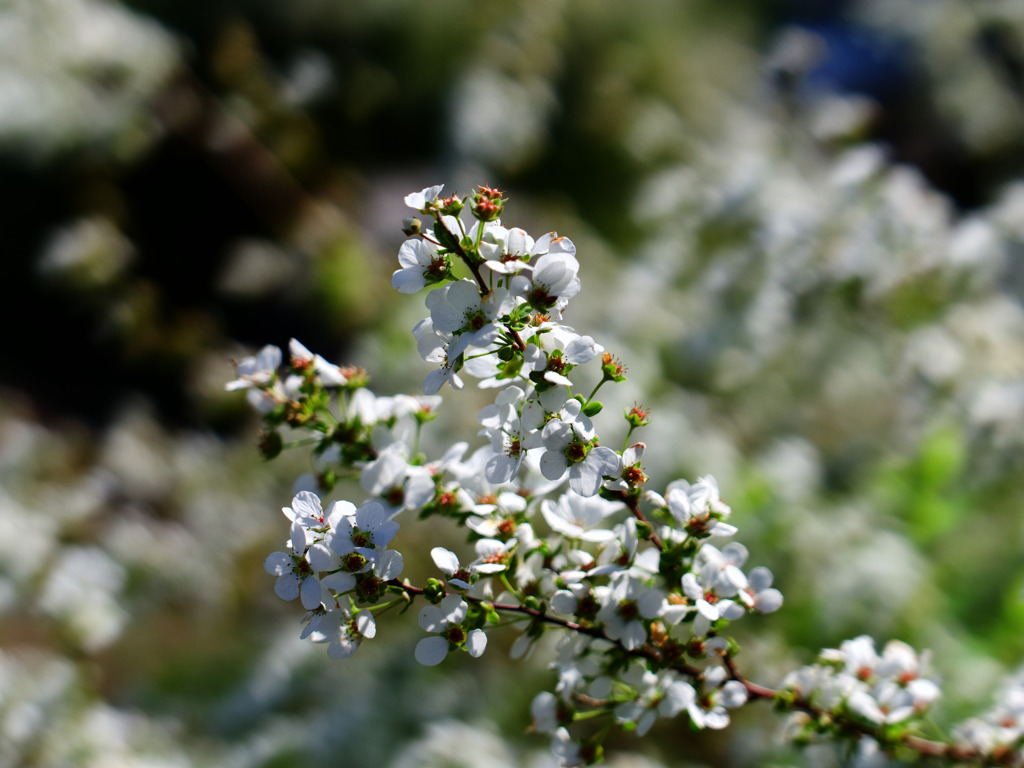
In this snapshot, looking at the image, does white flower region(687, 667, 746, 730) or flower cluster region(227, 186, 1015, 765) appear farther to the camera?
white flower region(687, 667, 746, 730)

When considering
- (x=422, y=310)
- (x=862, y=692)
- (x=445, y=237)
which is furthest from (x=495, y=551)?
(x=422, y=310)

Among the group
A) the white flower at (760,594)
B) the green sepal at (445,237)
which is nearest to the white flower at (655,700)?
the white flower at (760,594)

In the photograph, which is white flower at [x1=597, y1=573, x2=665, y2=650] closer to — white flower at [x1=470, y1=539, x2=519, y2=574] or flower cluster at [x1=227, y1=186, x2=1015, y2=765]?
flower cluster at [x1=227, y1=186, x2=1015, y2=765]

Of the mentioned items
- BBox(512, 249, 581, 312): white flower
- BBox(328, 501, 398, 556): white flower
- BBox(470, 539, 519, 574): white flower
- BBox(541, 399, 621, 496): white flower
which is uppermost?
BBox(512, 249, 581, 312): white flower

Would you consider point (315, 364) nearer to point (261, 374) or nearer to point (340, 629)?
point (261, 374)

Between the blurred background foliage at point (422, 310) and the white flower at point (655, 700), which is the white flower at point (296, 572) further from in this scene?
the blurred background foliage at point (422, 310)

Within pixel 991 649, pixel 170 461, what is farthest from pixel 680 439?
pixel 170 461

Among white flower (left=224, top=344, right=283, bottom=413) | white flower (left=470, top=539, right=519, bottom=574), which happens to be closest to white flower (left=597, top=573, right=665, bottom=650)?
white flower (left=470, top=539, right=519, bottom=574)
